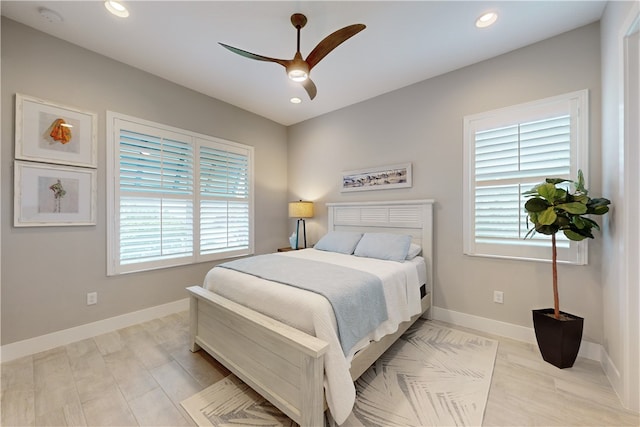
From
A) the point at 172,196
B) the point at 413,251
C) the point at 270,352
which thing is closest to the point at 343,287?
the point at 270,352

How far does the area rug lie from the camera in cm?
156

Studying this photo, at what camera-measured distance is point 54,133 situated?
239 cm

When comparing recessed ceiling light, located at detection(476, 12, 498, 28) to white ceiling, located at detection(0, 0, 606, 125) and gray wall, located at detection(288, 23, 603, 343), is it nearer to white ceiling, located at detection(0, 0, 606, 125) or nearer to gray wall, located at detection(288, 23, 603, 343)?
white ceiling, located at detection(0, 0, 606, 125)

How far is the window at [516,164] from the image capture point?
2289mm

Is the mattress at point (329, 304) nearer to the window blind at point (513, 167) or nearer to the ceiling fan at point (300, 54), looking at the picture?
the window blind at point (513, 167)

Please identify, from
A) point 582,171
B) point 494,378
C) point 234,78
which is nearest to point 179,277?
point 234,78

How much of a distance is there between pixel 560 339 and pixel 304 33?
3.41 m

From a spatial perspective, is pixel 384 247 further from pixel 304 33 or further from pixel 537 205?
pixel 304 33

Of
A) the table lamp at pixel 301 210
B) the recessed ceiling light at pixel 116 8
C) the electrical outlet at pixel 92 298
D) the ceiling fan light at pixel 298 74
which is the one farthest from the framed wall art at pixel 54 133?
the table lamp at pixel 301 210

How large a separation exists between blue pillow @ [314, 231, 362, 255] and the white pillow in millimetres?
656

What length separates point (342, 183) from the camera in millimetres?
3996

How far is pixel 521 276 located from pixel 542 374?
0.88m

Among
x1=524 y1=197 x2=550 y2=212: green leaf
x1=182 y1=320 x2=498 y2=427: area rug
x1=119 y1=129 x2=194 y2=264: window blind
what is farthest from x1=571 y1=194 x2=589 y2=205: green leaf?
x1=119 y1=129 x2=194 y2=264: window blind

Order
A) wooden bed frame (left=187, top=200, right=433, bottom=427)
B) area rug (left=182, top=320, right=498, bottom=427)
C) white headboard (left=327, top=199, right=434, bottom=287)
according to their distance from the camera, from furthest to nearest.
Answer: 1. white headboard (left=327, top=199, right=434, bottom=287)
2. area rug (left=182, top=320, right=498, bottom=427)
3. wooden bed frame (left=187, top=200, right=433, bottom=427)
